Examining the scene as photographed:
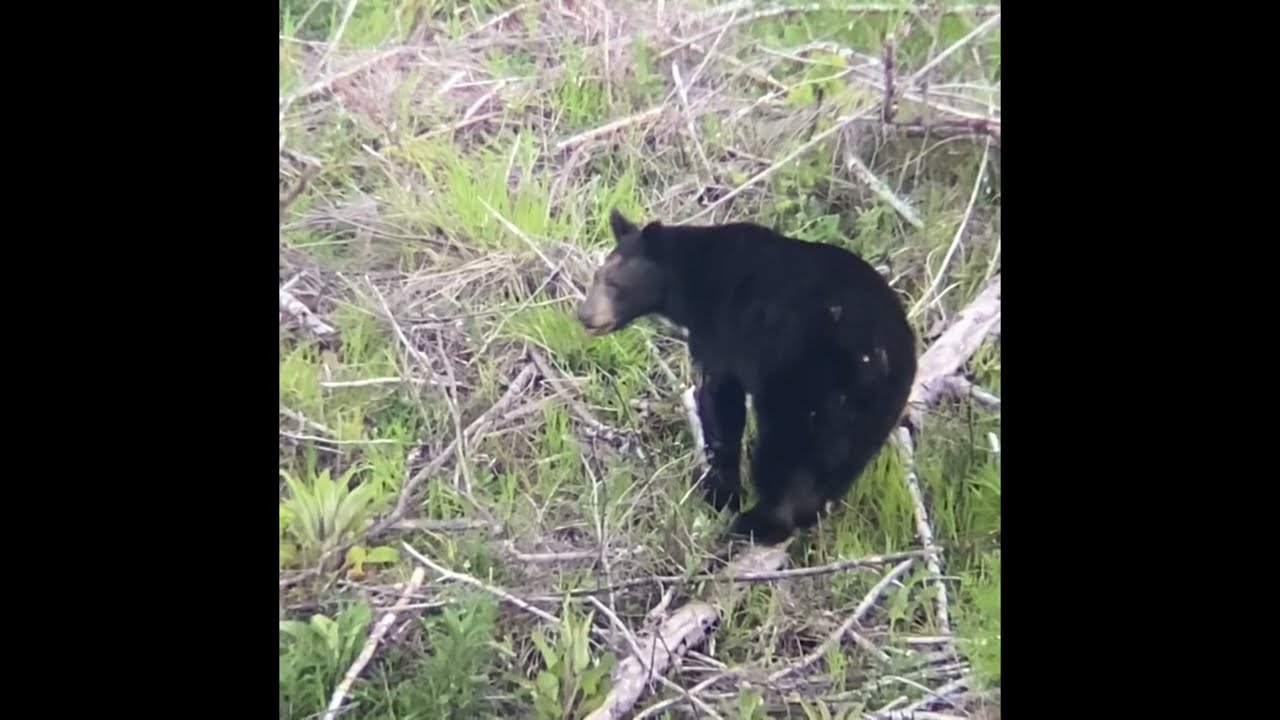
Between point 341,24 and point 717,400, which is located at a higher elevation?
point 341,24

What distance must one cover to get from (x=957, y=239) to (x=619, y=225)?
58 centimetres

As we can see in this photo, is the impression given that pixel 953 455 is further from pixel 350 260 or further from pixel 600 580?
pixel 350 260

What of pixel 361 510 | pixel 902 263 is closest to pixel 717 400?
pixel 902 263

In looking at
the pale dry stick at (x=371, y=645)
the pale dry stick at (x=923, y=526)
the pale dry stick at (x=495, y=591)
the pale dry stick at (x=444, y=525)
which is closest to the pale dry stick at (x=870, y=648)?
the pale dry stick at (x=923, y=526)

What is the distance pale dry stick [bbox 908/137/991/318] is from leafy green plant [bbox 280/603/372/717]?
106 centimetres

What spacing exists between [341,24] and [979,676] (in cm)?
154

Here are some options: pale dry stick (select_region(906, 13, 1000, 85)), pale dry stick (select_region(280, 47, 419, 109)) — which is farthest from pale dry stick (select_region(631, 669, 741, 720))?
pale dry stick (select_region(280, 47, 419, 109))

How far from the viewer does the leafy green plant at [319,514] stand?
185 centimetres

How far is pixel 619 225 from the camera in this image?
1.86 meters

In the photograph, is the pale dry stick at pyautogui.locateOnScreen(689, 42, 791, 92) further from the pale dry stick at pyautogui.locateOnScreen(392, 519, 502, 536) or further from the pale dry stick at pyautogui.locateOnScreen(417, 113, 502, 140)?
the pale dry stick at pyautogui.locateOnScreen(392, 519, 502, 536)

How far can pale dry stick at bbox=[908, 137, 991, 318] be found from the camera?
1.88 meters

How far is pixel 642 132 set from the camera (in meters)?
1.86

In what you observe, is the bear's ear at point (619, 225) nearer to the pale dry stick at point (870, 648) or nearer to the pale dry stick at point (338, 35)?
the pale dry stick at point (338, 35)

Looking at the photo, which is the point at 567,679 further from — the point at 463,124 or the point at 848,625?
the point at 463,124
